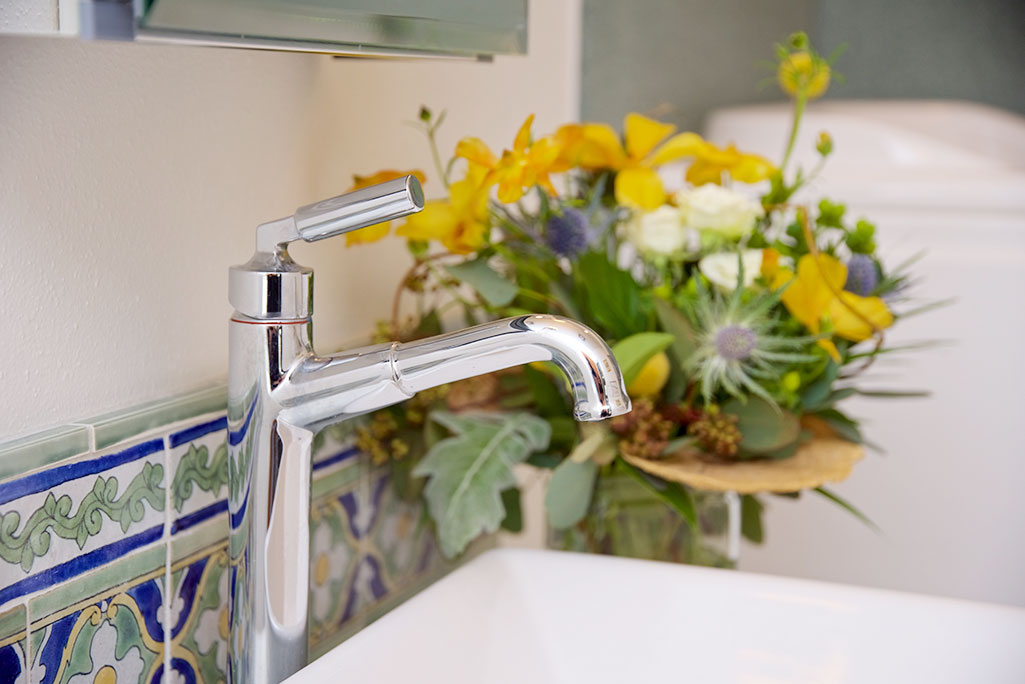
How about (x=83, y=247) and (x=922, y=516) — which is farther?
(x=922, y=516)

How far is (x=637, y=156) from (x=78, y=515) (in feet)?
1.40

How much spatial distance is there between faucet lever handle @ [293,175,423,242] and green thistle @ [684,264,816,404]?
274mm

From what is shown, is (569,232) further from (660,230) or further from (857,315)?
(857,315)

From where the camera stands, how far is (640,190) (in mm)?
708

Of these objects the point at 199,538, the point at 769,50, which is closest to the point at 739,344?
the point at 199,538

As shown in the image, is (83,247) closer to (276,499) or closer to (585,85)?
(276,499)

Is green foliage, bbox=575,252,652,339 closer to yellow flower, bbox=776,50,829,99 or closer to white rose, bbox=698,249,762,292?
white rose, bbox=698,249,762,292

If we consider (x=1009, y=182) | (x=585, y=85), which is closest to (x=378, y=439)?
(x=585, y=85)

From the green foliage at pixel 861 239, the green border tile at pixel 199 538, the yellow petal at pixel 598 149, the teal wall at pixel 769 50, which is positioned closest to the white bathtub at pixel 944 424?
the teal wall at pixel 769 50

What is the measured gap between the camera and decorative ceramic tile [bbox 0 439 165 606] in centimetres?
48

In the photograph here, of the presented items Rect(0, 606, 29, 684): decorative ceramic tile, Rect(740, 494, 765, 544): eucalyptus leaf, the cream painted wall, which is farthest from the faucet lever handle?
Rect(740, 494, 765, 544): eucalyptus leaf

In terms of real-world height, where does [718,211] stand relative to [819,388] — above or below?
Result: above

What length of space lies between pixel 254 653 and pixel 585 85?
2.93 ft

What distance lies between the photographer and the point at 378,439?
0.75 meters
